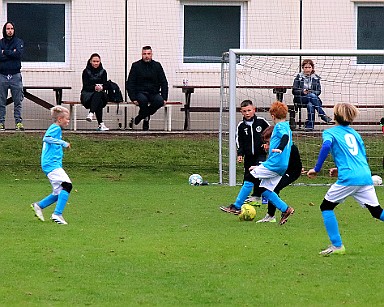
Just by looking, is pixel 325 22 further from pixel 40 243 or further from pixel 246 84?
pixel 40 243

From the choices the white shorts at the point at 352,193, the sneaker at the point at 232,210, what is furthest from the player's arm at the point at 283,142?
the white shorts at the point at 352,193

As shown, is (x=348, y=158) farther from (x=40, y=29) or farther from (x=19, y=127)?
(x=40, y=29)

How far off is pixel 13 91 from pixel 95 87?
1.82 m

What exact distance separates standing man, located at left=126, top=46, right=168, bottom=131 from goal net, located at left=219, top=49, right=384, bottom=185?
1.56 metres

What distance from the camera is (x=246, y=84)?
23906 millimetres

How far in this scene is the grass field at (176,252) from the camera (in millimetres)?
8562

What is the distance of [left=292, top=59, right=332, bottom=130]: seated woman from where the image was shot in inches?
836

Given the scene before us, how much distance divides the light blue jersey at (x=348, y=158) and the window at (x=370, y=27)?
628 inches

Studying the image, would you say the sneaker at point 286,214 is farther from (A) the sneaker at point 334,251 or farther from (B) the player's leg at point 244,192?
(A) the sneaker at point 334,251

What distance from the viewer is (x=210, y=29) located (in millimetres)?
26000

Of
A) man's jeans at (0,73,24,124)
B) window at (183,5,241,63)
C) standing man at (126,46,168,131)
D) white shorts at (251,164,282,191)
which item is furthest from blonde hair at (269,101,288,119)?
window at (183,5,241,63)

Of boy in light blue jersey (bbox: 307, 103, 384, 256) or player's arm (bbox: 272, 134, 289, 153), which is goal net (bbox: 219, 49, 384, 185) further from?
boy in light blue jersey (bbox: 307, 103, 384, 256)

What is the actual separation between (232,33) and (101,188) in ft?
28.1

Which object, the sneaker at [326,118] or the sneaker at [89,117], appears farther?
the sneaker at [89,117]
